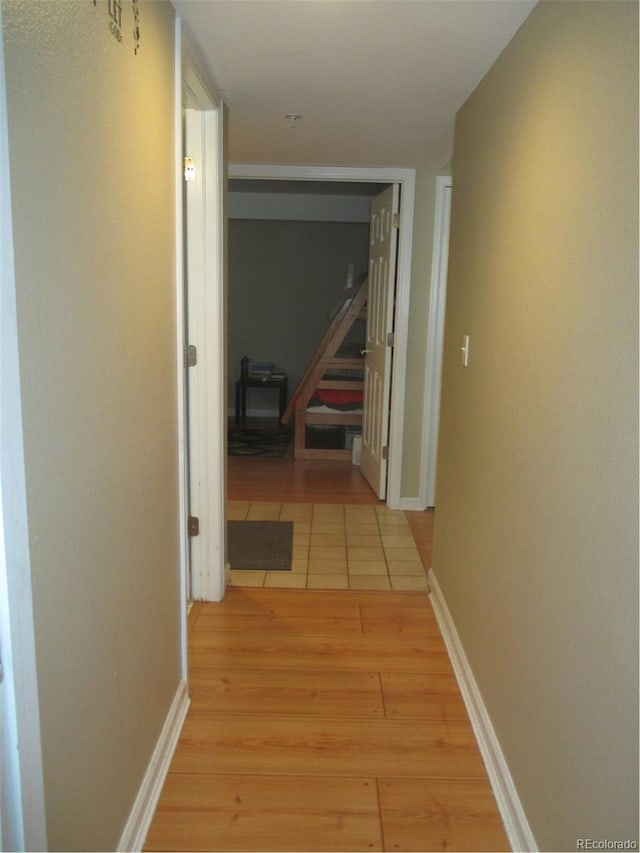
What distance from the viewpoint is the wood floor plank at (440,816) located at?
169 cm

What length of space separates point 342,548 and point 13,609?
2.78m

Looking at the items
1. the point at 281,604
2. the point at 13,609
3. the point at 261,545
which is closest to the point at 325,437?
the point at 261,545

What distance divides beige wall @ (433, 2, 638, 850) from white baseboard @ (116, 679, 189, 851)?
938 millimetres

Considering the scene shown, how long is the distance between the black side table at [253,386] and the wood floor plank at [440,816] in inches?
199

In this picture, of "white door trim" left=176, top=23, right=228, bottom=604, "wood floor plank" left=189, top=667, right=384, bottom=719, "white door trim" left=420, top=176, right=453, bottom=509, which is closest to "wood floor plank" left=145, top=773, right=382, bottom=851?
"wood floor plank" left=189, top=667, right=384, bottom=719

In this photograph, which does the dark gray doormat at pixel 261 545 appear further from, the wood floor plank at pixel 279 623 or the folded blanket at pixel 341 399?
the folded blanket at pixel 341 399

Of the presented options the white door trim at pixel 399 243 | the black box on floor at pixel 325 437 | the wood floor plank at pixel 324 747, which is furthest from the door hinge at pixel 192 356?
the black box on floor at pixel 325 437

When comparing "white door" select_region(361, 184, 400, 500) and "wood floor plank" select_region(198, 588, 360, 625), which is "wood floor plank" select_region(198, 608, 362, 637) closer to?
"wood floor plank" select_region(198, 588, 360, 625)

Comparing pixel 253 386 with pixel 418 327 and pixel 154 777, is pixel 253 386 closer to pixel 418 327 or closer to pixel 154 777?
pixel 418 327

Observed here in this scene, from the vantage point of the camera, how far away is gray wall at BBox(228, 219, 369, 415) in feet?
22.3

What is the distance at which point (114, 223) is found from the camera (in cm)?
138

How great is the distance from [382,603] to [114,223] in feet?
7.08

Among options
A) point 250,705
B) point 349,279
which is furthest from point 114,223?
point 349,279

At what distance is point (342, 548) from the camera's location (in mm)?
3672
